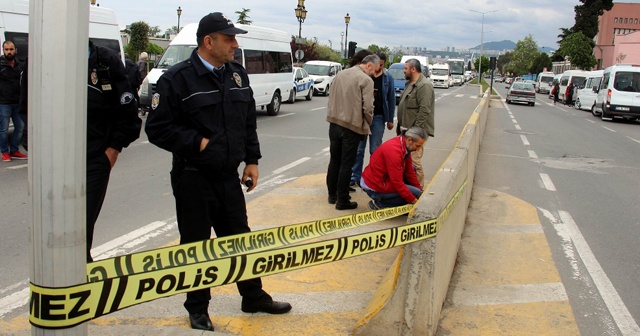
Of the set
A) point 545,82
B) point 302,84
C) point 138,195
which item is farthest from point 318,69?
point 545,82

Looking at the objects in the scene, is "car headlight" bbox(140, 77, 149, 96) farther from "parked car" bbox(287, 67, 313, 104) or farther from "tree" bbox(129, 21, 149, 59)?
"tree" bbox(129, 21, 149, 59)

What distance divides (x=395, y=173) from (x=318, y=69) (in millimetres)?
24932

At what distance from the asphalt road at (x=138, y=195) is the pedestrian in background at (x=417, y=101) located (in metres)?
2.03

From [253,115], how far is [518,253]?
344 centimetres

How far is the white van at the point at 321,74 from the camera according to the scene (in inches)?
A: 1160

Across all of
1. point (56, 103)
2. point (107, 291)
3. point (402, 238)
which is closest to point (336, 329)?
point (402, 238)

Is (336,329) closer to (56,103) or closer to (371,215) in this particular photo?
(371,215)

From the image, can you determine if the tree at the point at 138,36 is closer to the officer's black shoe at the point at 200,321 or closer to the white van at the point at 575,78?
the white van at the point at 575,78

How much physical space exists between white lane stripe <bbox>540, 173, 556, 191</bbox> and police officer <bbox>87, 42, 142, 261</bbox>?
7.46 meters

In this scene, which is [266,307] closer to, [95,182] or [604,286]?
[95,182]

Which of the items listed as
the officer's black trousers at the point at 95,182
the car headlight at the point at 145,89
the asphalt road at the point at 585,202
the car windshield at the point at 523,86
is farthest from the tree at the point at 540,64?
the officer's black trousers at the point at 95,182

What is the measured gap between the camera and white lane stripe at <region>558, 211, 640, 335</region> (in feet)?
13.8

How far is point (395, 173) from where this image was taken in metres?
5.89

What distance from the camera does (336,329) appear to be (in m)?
3.78
